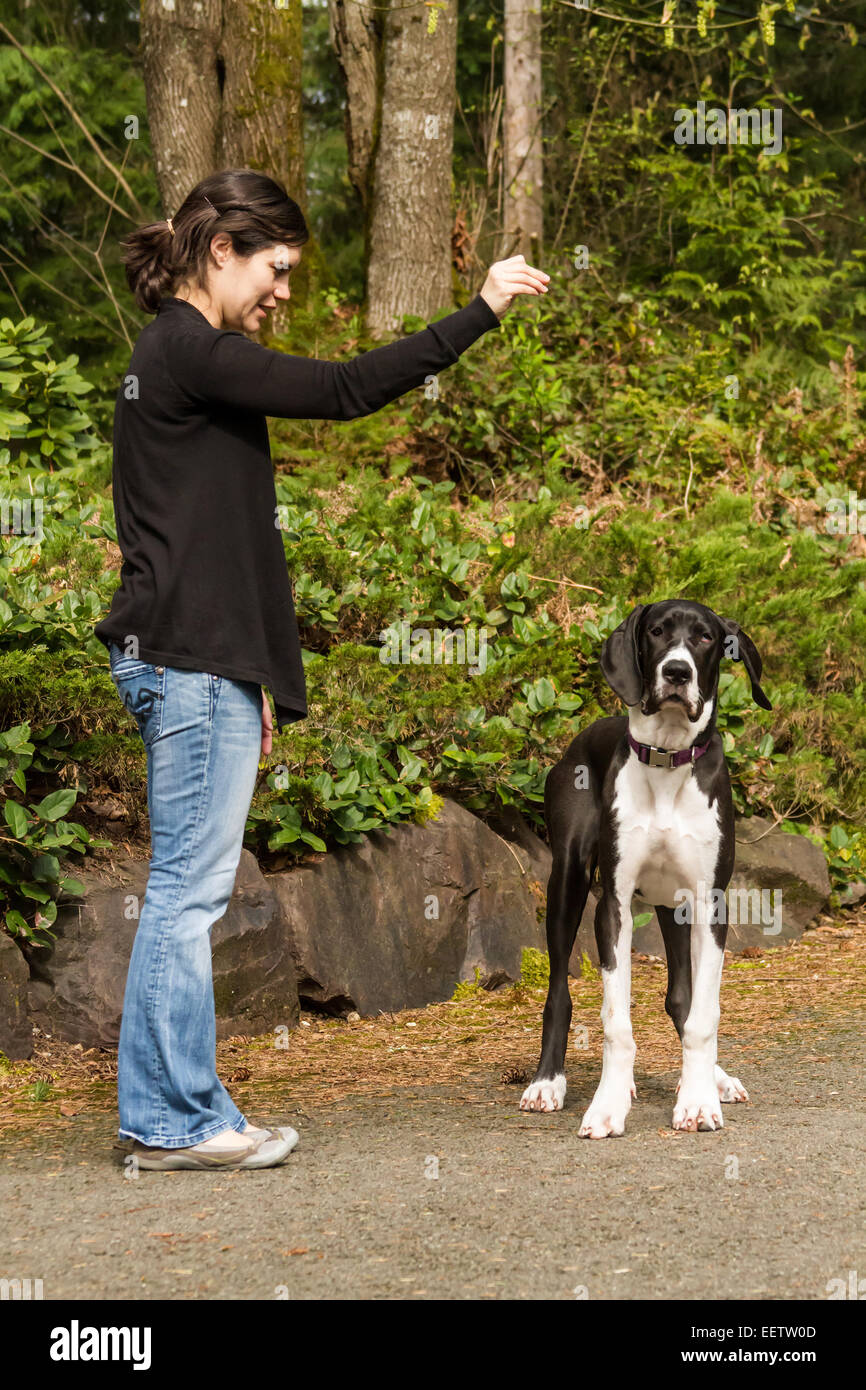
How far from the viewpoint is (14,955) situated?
5.26 m

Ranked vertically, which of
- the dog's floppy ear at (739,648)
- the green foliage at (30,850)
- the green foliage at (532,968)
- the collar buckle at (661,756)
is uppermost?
the dog's floppy ear at (739,648)

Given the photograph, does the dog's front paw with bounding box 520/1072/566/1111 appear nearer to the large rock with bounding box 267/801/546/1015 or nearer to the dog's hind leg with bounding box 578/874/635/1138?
the dog's hind leg with bounding box 578/874/635/1138

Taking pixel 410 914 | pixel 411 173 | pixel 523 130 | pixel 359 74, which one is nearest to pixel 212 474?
pixel 410 914

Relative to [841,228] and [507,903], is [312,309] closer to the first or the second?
[507,903]

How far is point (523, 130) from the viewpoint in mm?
14453

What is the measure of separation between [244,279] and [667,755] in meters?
1.91

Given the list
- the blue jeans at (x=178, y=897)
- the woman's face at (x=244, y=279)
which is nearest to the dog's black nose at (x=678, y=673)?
the blue jeans at (x=178, y=897)

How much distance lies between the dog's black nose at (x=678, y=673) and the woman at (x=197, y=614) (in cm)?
116

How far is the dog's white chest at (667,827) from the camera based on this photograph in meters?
4.55

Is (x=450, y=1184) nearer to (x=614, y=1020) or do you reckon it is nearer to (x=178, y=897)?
(x=614, y=1020)

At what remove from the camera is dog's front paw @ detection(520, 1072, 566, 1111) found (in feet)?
15.4

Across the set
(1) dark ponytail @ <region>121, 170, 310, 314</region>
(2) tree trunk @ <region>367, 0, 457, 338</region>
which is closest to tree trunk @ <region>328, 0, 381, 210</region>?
(2) tree trunk @ <region>367, 0, 457, 338</region>

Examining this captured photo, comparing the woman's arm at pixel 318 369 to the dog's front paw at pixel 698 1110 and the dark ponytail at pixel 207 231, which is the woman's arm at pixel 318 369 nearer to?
the dark ponytail at pixel 207 231

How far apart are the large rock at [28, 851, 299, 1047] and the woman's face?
A: 236 cm
